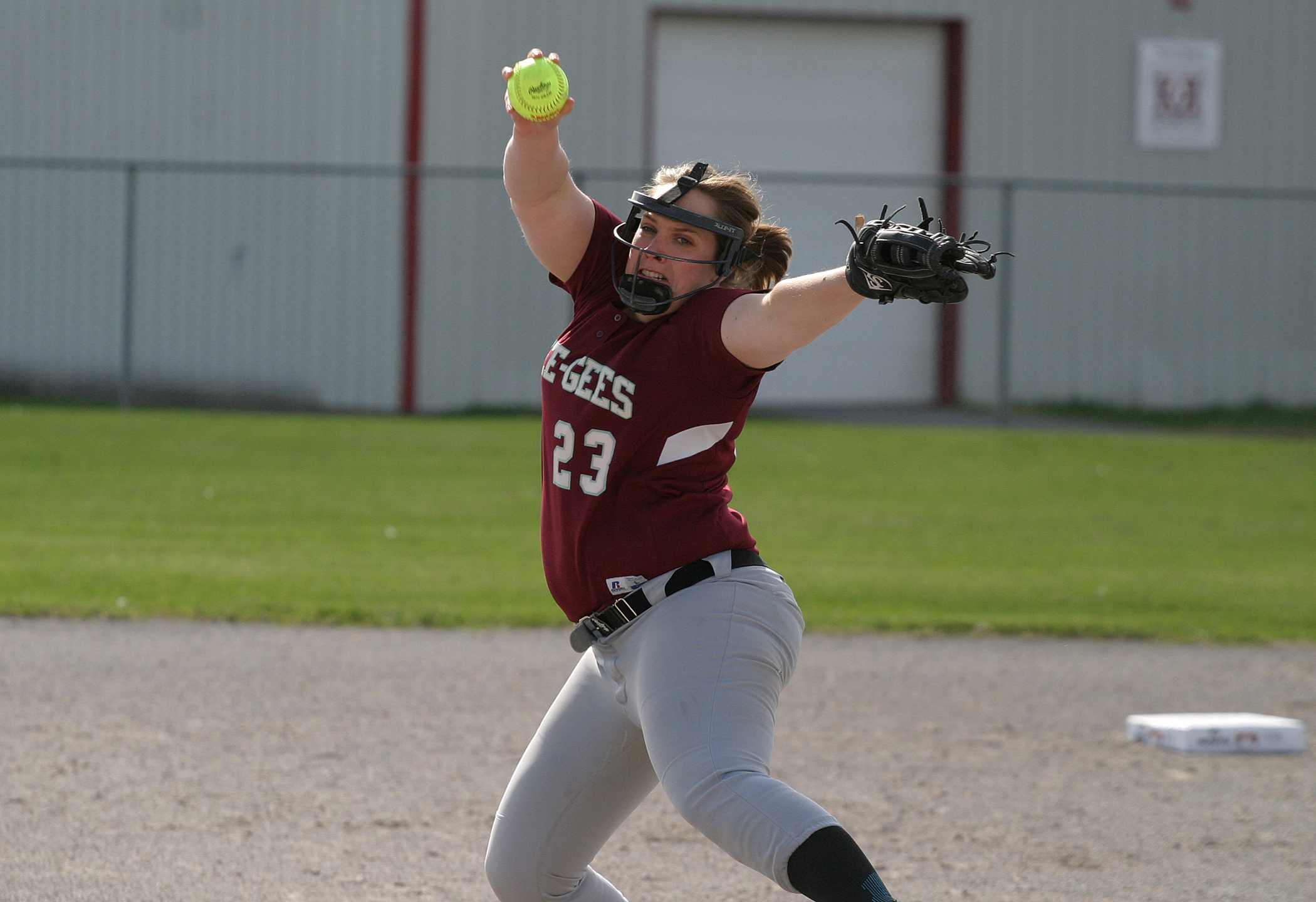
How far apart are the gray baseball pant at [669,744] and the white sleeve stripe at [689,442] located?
23cm

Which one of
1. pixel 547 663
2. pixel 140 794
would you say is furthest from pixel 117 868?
pixel 547 663

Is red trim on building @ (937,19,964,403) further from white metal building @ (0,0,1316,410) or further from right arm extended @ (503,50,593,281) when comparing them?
right arm extended @ (503,50,593,281)

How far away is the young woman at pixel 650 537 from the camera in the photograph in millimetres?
3035

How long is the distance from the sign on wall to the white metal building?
0.37 feet

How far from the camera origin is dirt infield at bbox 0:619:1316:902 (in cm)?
423

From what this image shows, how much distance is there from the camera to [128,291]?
50.8ft

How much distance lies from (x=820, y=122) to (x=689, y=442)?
52.7 ft

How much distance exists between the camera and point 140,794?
4855mm

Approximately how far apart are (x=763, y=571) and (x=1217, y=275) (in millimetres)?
17062

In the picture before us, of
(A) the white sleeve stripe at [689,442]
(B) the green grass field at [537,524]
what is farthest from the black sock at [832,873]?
(B) the green grass field at [537,524]

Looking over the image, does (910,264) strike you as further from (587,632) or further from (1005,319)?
(1005,319)

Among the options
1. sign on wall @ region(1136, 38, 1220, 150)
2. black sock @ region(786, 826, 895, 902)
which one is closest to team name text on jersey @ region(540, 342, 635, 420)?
black sock @ region(786, 826, 895, 902)

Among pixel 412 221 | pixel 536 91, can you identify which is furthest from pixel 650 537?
pixel 412 221

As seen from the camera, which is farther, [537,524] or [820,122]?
[820,122]
